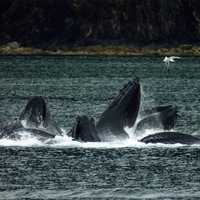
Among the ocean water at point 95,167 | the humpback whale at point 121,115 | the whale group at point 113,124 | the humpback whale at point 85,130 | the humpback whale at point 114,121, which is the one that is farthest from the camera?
the humpback whale at point 121,115

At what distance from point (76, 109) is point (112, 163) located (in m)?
28.4

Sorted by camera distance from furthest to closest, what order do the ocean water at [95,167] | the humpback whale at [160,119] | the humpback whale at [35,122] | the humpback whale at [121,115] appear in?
the humpback whale at [160,119]
the humpback whale at [35,122]
the humpback whale at [121,115]
the ocean water at [95,167]

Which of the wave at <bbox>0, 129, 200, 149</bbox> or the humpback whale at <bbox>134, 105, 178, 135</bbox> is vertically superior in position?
the humpback whale at <bbox>134, 105, 178, 135</bbox>

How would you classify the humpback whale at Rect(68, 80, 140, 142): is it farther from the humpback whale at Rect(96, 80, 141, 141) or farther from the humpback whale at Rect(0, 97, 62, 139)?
the humpback whale at Rect(0, 97, 62, 139)

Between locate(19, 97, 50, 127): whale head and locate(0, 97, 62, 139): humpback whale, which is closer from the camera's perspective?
locate(0, 97, 62, 139): humpback whale

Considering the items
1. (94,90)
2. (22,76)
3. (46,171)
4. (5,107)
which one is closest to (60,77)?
(22,76)

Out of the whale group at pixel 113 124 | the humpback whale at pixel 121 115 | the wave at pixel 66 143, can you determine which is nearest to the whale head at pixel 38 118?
the whale group at pixel 113 124

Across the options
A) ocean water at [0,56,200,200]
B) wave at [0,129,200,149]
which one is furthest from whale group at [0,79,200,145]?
ocean water at [0,56,200,200]

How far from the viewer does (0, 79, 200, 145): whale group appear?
50.2 metres

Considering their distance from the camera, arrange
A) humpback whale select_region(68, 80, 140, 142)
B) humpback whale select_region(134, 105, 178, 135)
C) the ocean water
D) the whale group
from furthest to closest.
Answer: humpback whale select_region(134, 105, 178, 135), the whale group, humpback whale select_region(68, 80, 140, 142), the ocean water

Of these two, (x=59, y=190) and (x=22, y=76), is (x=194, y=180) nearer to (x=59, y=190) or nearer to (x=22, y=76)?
(x=59, y=190)

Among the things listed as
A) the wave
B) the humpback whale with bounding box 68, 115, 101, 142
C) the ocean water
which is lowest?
the ocean water

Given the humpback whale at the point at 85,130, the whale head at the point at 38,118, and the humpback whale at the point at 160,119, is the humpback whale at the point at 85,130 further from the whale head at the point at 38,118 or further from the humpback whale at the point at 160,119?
the humpback whale at the point at 160,119

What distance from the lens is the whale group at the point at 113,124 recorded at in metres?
50.2
